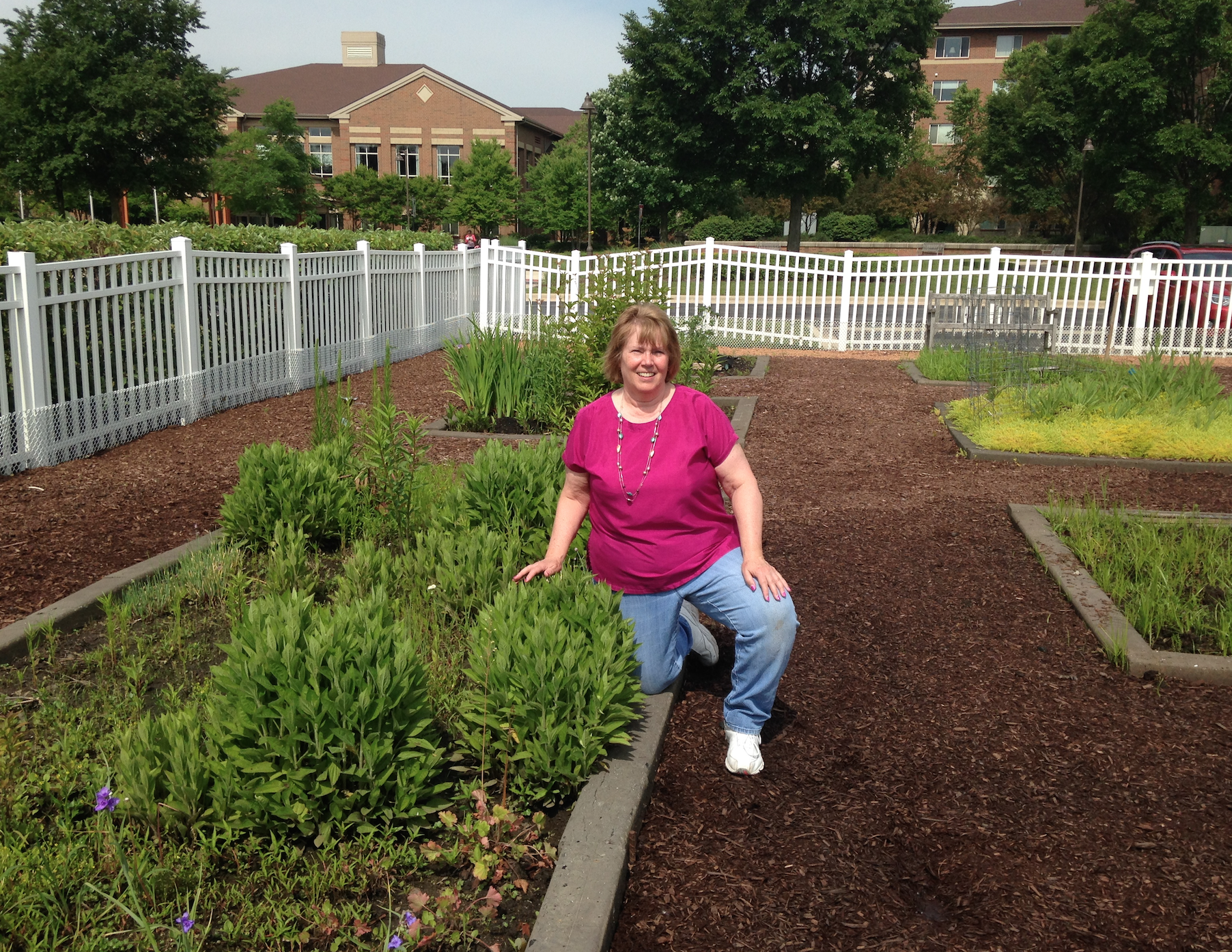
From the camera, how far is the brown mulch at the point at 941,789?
8.45ft

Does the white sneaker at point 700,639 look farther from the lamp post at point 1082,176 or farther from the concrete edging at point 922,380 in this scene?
the lamp post at point 1082,176

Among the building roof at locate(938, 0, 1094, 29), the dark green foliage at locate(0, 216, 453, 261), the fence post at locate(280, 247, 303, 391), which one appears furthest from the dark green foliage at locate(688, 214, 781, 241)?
the fence post at locate(280, 247, 303, 391)

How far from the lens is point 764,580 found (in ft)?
10.4

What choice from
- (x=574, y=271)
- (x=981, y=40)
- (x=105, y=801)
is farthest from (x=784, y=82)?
(x=105, y=801)

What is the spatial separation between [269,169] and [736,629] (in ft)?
186

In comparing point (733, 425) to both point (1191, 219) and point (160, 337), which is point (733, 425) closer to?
point (160, 337)

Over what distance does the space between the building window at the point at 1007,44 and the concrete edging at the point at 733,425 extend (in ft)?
222

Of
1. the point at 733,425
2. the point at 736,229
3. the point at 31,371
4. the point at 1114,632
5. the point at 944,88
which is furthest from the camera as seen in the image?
the point at 944,88

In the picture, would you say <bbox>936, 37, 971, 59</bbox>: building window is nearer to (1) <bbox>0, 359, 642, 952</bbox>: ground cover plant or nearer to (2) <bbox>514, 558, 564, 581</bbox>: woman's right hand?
(2) <bbox>514, 558, 564, 581</bbox>: woman's right hand

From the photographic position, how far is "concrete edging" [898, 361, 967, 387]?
1128 centimetres

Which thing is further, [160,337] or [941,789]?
[160,337]

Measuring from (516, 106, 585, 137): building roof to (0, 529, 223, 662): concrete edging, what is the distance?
7800 cm

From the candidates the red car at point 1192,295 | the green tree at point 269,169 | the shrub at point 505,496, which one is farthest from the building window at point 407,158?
the shrub at point 505,496

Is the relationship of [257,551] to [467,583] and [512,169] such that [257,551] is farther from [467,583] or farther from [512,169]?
[512,169]
